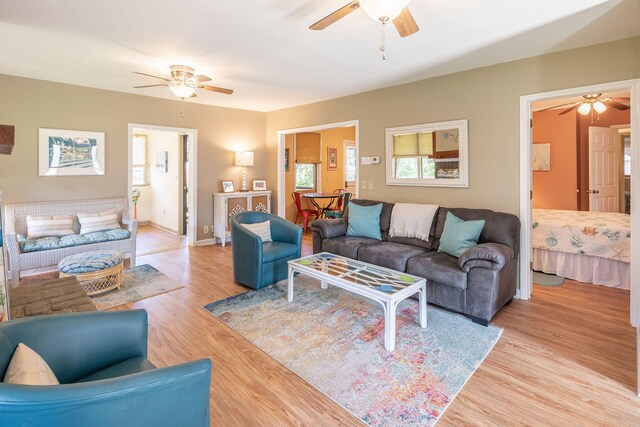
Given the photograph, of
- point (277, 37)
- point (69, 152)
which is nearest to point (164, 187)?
point (69, 152)

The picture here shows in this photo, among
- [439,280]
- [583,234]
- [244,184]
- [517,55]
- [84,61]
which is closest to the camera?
[439,280]

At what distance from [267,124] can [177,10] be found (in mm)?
4284

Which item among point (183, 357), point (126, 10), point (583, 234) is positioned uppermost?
point (126, 10)

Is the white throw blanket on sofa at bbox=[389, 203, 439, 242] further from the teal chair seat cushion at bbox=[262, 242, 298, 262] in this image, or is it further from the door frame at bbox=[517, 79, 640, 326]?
the teal chair seat cushion at bbox=[262, 242, 298, 262]

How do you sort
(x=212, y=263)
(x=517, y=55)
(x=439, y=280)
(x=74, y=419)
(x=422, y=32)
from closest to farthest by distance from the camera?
(x=74, y=419) → (x=422, y=32) → (x=439, y=280) → (x=517, y=55) → (x=212, y=263)

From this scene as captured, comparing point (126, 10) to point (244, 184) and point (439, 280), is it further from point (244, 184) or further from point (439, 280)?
point (244, 184)

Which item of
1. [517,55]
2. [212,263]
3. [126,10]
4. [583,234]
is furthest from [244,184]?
[583,234]

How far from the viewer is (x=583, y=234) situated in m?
3.92

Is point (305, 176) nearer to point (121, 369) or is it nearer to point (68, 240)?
point (68, 240)

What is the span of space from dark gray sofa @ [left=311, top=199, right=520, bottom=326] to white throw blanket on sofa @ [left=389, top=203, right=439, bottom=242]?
0.06m

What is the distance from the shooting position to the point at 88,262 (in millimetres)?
3496

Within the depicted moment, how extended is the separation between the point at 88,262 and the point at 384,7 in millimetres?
3596

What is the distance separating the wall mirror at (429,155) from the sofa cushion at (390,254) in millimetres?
1042

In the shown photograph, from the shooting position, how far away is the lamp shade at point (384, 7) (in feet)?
6.24
